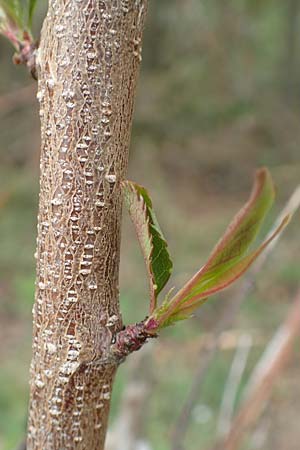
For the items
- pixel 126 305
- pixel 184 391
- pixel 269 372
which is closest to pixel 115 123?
pixel 269 372

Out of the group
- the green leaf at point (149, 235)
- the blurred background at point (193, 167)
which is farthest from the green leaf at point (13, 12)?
the blurred background at point (193, 167)

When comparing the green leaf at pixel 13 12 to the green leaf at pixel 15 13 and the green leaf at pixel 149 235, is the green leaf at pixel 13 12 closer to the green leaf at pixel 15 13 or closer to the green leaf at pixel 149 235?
the green leaf at pixel 15 13

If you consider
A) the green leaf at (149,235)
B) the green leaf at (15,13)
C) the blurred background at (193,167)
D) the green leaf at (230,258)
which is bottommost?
the green leaf at (230,258)

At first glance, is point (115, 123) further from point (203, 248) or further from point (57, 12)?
point (203, 248)

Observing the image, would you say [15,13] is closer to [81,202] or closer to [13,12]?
[13,12]

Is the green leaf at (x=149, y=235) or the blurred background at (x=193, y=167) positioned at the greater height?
the blurred background at (x=193, y=167)

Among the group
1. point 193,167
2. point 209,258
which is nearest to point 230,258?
point 209,258
